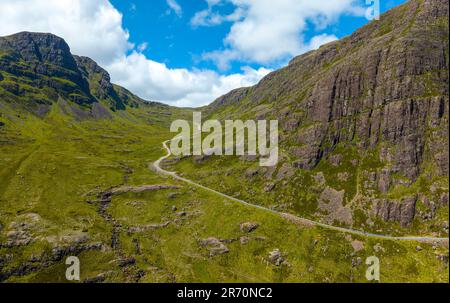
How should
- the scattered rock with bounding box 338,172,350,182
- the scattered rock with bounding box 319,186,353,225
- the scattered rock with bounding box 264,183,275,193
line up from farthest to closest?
the scattered rock with bounding box 264,183,275,193 → the scattered rock with bounding box 338,172,350,182 → the scattered rock with bounding box 319,186,353,225

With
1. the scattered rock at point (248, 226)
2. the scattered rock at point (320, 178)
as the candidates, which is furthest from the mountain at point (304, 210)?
the scattered rock at point (320, 178)

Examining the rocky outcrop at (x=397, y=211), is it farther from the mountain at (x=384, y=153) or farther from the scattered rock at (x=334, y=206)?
the scattered rock at (x=334, y=206)

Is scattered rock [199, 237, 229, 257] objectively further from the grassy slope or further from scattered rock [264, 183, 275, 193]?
scattered rock [264, 183, 275, 193]

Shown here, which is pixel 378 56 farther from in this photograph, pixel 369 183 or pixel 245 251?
pixel 245 251

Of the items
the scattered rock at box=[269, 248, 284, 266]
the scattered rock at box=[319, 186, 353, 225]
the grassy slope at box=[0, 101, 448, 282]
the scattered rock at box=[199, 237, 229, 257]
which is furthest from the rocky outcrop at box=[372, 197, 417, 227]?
the scattered rock at box=[199, 237, 229, 257]

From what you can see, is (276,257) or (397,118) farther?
(397,118)

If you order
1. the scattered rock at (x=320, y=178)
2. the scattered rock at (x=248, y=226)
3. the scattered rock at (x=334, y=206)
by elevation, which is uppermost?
the scattered rock at (x=320, y=178)

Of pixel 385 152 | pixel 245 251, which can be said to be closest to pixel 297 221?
pixel 245 251

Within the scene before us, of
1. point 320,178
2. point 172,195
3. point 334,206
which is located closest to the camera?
point 334,206

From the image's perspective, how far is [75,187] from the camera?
196m

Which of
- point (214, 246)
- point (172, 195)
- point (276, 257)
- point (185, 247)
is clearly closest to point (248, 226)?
point (214, 246)

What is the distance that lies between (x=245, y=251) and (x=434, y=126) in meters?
116

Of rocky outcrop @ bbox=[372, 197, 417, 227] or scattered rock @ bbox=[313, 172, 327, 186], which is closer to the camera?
rocky outcrop @ bbox=[372, 197, 417, 227]

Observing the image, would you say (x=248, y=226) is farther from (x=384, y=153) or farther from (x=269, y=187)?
(x=384, y=153)
